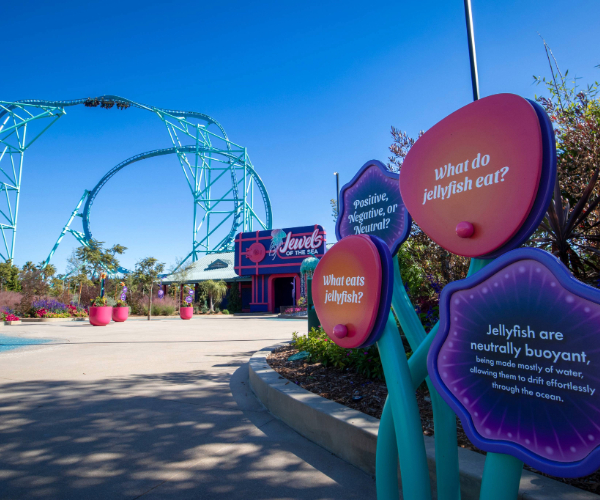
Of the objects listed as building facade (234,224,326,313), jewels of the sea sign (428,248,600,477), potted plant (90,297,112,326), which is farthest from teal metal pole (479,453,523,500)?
building facade (234,224,326,313)

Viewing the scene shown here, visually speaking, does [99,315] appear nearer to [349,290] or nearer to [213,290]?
[213,290]

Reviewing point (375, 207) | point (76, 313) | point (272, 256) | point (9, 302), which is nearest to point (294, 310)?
point (272, 256)

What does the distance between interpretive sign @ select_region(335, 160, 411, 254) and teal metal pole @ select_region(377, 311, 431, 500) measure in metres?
0.54

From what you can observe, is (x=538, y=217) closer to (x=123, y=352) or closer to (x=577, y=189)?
(x=577, y=189)

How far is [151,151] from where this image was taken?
124ft

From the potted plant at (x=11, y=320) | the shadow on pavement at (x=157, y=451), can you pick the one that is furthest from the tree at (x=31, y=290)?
the shadow on pavement at (x=157, y=451)

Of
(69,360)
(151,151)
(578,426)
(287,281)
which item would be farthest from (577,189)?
(151,151)

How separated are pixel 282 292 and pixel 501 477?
32280 mm

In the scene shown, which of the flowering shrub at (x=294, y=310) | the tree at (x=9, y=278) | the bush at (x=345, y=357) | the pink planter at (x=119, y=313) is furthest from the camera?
the tree at (x=9, y=278)

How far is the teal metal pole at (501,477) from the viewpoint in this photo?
4.04 feet

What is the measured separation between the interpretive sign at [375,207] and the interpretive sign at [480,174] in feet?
1.27

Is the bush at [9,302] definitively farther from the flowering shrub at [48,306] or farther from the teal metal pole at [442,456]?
the teal metal pole at [442,456]

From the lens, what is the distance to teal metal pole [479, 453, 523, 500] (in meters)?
1.23

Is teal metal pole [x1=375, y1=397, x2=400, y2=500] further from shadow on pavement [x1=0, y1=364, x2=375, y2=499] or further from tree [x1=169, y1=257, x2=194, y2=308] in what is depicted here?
tree [x1=169, y1=257, x2=194, y2=308]
